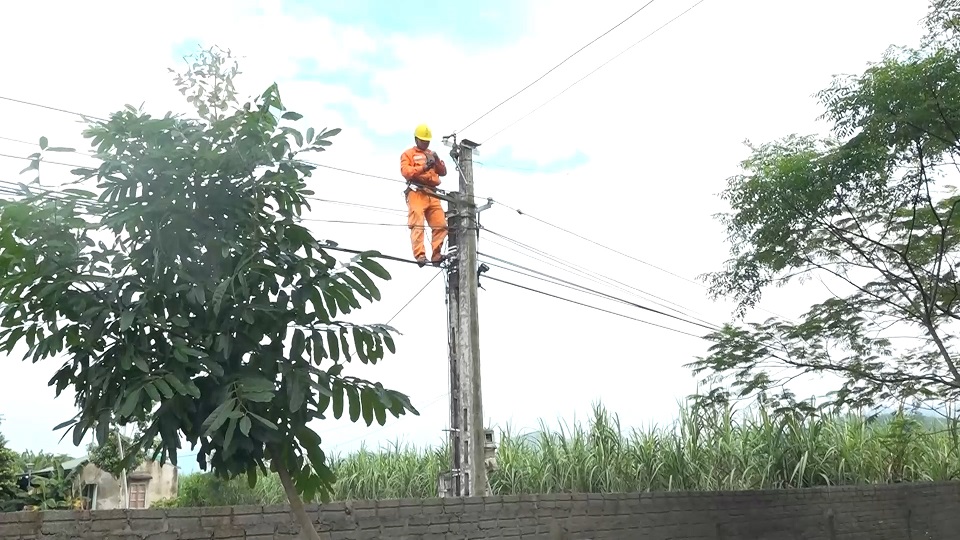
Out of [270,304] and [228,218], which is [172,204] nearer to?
[228,218]

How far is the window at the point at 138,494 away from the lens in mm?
21281

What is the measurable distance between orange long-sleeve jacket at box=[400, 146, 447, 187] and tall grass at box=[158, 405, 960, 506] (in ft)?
12.7

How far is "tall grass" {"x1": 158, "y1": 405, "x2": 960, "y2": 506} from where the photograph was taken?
1240cm

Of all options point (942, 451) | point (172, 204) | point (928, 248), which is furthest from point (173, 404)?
point (942, 451)

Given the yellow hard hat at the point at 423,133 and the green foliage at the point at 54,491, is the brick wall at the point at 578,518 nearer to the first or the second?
the yellow hard hat at the point at 423,133

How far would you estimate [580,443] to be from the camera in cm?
1264

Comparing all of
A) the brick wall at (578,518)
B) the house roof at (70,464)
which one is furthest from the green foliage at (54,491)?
the brick wall at (578,518)

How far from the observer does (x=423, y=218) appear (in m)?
11.5

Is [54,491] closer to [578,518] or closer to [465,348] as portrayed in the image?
[465,348]

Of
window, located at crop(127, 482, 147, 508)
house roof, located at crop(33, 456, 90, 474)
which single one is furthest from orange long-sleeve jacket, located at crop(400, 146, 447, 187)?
window, located at crop(127, 482, 147, 508)

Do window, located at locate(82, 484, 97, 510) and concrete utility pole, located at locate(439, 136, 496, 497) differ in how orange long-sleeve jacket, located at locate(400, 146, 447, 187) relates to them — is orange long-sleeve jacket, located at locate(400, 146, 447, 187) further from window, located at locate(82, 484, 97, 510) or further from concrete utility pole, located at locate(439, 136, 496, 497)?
window, located at locate(82, 484, 97, 510)

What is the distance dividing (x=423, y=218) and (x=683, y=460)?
16.0 ft

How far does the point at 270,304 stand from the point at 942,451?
1545 cm

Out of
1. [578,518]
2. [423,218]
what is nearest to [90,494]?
[423,218]
